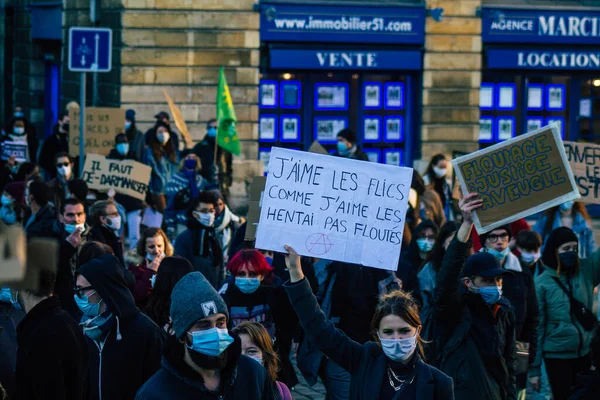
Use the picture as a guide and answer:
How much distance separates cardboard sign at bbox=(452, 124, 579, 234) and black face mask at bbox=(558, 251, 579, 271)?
206 cm

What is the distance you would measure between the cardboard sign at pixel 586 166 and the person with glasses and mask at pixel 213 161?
6353mm

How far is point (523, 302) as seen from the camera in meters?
8.23

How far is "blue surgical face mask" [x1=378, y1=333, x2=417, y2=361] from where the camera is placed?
5.27 metres

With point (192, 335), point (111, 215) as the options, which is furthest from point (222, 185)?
point (192, 335)

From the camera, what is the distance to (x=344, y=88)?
20.6 meters

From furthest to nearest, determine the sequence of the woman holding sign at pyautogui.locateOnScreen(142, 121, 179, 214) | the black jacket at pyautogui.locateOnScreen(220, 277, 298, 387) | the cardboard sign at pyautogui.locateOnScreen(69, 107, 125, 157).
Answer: the cardboard sign at pyautogui.locateOnScreen(69, 107, 125, 157)
the woman holding sign at pyautogui.locateOnScreen(142, 121, 179, 214)
the black jacket at pyautogui.locateOnScreen(220, 277, 298, 387)

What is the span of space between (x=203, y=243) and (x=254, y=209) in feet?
5.47

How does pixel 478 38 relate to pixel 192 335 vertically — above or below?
above

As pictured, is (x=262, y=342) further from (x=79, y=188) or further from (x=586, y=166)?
(x=79, y=188)

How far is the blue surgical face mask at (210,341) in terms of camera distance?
15.4 feet

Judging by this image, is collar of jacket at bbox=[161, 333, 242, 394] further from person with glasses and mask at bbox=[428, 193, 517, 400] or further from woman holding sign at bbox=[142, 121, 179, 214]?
woman holding sign at bbox=[142, 121, 179, 214]

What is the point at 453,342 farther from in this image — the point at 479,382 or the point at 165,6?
the point at 165,6

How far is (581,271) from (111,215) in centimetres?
357

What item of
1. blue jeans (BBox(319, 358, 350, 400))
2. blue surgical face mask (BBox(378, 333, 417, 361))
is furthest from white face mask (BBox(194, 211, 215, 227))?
blue surgical face mask (BBox(378, 333, 417, 361))
